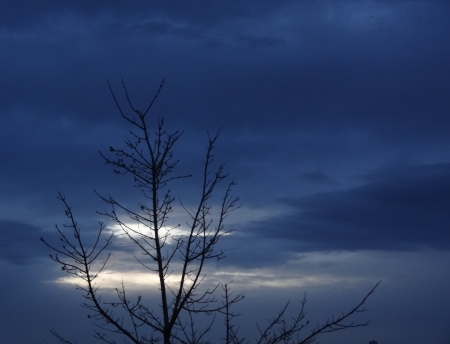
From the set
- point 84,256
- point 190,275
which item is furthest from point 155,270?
point 84,256

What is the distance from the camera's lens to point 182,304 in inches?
318

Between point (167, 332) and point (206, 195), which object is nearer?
point (167, 332)

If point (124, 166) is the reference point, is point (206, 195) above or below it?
below

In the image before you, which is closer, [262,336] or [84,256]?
[84,256]

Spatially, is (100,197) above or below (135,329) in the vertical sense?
above

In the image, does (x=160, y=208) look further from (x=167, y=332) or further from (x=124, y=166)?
(x=167, y=332)

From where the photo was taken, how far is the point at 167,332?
26.1 ft

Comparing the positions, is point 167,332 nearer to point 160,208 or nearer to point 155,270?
point 155,270

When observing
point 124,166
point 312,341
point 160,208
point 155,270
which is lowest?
point 312,341

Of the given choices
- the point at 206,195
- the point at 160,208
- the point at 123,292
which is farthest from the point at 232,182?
the point at 123,292

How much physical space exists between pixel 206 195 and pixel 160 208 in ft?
2.43

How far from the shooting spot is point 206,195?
27.9 feet

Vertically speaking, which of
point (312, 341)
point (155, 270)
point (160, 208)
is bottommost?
point (312, 341)

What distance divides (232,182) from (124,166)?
1719 mm
